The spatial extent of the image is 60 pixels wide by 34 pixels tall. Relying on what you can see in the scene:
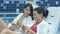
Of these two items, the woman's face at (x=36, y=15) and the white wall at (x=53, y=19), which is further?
the white wall at (x=53, y=19)

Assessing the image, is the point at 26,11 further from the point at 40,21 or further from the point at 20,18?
the point at 40,21

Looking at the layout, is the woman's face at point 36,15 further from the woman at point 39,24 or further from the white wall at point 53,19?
the white wall at point 53,19

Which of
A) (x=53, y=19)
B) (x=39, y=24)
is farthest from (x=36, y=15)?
(x=53, y=19)

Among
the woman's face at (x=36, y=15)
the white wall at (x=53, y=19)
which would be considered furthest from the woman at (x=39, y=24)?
the white wall at (x=53, y=19)

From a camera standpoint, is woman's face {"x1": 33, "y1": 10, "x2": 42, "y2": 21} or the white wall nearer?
woman's face {"x1": 33, "y1": 10, "x2": 42, "y2": 21}

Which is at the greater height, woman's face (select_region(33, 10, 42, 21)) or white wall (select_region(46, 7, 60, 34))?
woman's face (select_region(33, 10, 42, 21))

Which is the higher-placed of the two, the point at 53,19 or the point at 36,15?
the point at 36,15

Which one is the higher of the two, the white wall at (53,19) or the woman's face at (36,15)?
the woman's face at (36,15)

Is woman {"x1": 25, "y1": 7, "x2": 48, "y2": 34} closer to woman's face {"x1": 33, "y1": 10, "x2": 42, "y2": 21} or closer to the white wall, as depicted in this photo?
woman's face {"x1": 33, "y1": 10, "x2": 42, "y2": 21}

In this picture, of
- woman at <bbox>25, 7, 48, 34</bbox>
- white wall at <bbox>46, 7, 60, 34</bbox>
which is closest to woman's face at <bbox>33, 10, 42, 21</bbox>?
woman at <bbox>25, 7, 48, 34</bbox>

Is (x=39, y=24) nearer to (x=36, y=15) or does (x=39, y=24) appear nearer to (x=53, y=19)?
(x=36, y=15)

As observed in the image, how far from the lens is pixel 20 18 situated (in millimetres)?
2404

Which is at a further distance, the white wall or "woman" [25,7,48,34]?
the white wall

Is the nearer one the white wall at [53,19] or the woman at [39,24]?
the woman at [39,24]
